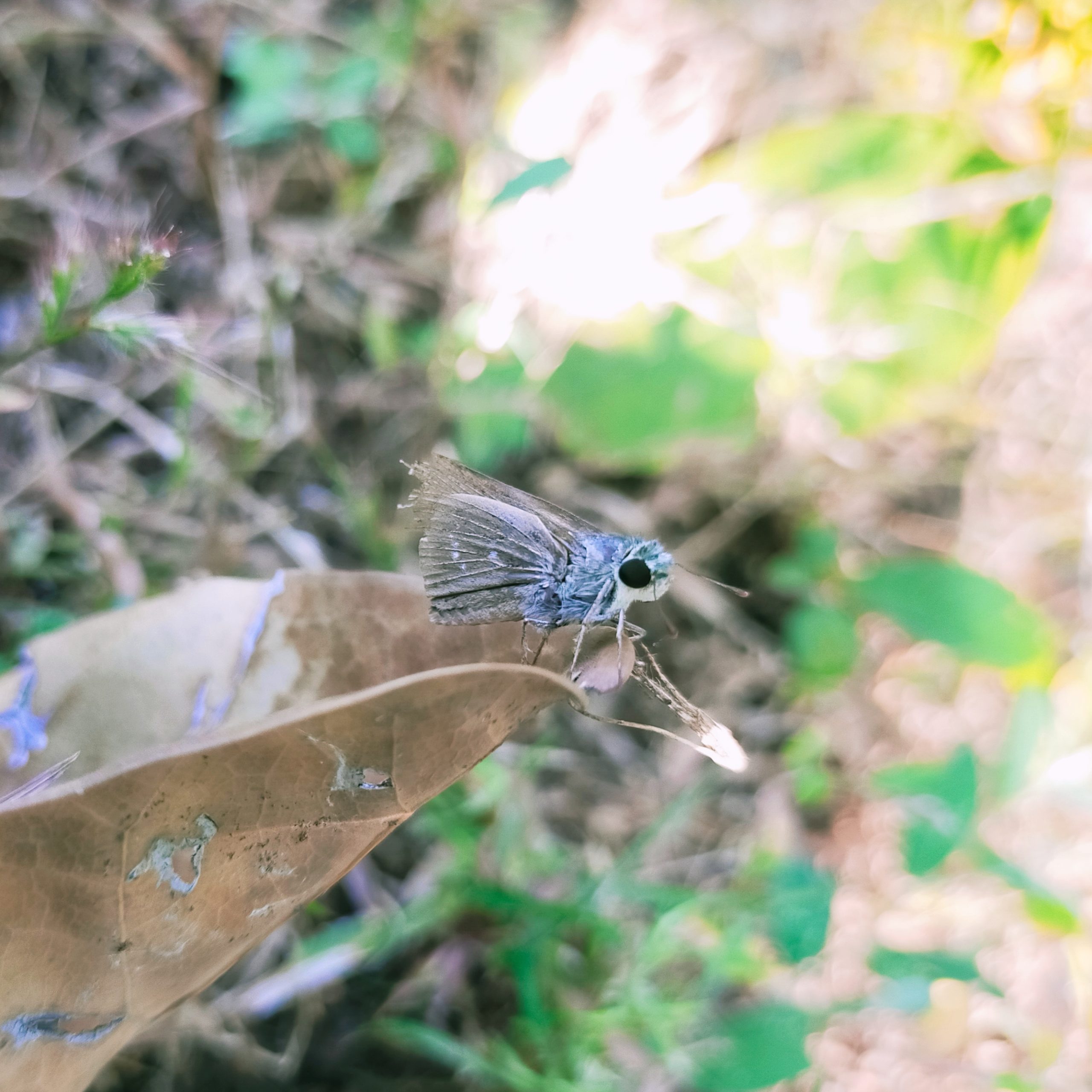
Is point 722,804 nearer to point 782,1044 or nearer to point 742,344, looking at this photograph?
point 782,1044

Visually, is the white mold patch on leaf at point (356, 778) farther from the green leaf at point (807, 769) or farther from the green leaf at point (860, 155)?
the green leaf at point (860, 155)

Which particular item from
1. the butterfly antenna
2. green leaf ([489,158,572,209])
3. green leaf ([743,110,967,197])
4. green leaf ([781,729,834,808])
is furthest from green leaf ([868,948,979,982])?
green leaf ([743,110,967,197])

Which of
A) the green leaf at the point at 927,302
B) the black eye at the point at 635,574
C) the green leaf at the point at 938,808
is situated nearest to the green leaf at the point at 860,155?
the green leaf at the point at 927,302

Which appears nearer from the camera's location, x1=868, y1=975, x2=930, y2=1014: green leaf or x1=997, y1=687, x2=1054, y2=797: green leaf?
x1=868, y1=975, x2=930, y2=1014: green leaf

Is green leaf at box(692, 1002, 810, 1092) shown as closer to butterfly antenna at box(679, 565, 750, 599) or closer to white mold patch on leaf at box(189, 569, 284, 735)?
butterfly antenna at box(679, 565, 750, 599)

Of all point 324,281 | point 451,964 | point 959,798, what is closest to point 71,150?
point 324,281
